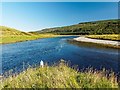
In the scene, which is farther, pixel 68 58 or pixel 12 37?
pixel 12 37

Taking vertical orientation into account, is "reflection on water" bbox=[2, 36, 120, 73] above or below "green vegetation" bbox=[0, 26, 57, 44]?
above

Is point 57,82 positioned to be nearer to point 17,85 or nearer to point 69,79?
point 69,79

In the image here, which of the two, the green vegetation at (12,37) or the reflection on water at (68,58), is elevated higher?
the reflection on water at (68,58)

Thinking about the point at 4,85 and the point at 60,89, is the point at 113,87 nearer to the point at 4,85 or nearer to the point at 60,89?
the point at 60,89

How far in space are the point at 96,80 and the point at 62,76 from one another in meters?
1.52

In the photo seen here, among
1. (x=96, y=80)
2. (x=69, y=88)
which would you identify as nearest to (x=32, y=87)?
(x=69, y=88)

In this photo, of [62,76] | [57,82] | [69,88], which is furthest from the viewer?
[62,76]

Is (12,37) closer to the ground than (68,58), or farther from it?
closer to the ground

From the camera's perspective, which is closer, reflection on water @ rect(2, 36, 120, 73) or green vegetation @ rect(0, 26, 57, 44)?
reflection on water @ rect(2, 36, 120, 73)

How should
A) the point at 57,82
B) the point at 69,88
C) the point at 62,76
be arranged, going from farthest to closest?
1. the point at 62,76
2. the point at 57,82
3. the point at 69,88

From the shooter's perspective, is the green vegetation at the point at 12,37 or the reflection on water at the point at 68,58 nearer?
the reflection on water at the point at 68,58

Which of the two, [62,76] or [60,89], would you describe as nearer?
[60,89]

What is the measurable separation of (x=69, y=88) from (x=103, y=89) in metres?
1.36

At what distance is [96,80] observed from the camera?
405 inches
